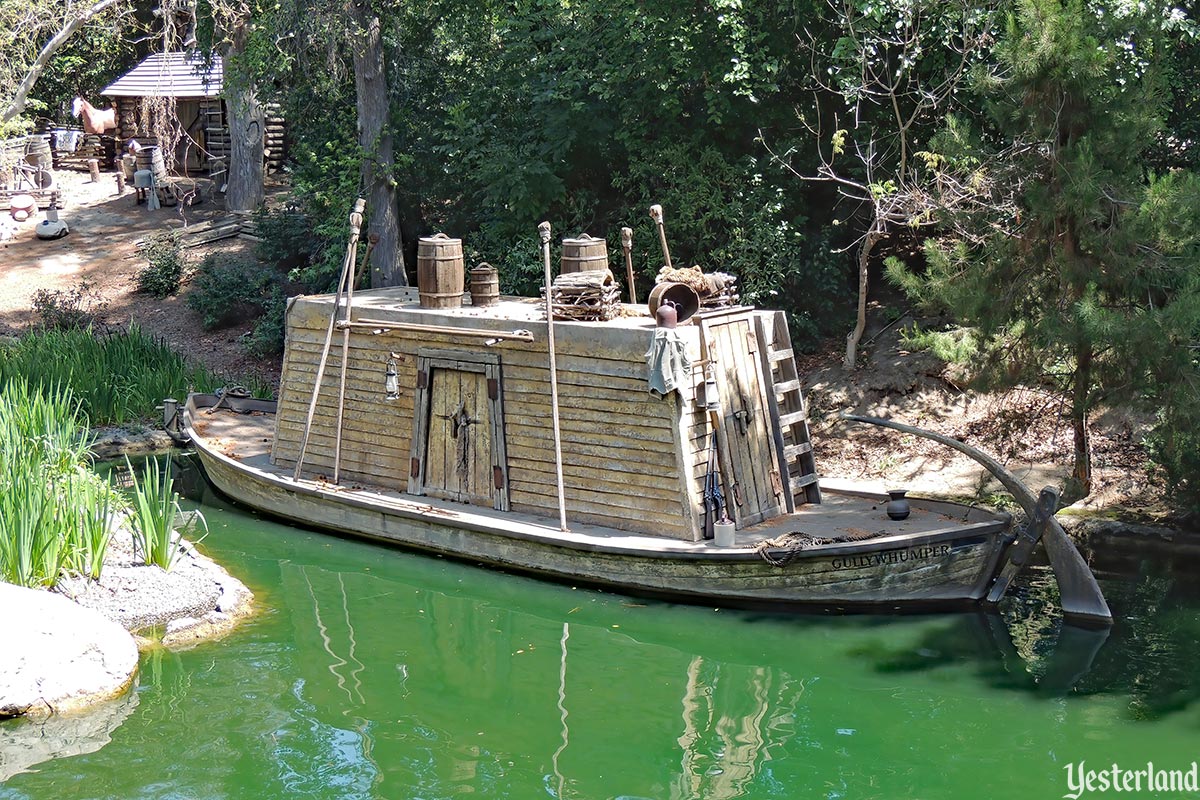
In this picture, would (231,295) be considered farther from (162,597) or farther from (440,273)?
(162,597)

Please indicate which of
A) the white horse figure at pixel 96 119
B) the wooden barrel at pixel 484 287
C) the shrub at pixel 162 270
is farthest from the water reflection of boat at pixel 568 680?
the white horse figure at pixel 96 119

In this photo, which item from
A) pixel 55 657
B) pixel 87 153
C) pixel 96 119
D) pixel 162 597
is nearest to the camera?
pixel 55 657

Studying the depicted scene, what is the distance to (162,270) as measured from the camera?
20.8m

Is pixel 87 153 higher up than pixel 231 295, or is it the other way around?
pixel 87 153

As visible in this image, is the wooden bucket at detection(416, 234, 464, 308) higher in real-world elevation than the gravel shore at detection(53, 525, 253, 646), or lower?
higher

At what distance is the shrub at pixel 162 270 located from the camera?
2077 cm

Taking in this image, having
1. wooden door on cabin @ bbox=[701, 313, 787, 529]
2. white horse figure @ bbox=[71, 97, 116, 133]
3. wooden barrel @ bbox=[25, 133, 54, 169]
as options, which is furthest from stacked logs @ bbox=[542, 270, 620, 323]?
white horse figure @ bbox=[71, 97, 116, 133]

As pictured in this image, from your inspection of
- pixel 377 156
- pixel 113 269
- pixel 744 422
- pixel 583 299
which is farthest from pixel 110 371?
pixel 744 422

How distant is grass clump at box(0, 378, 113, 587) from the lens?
9.70 meters

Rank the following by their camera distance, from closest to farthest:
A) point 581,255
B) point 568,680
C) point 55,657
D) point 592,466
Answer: point 55,657 → point 568,680 → point 592,466 → point 581,255

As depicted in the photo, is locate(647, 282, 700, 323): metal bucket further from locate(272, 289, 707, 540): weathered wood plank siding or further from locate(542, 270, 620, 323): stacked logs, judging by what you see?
locate(542, 270, 620, 323): stacked logs

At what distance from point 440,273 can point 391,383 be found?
3.97ft

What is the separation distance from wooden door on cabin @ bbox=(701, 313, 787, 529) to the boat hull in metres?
0.70

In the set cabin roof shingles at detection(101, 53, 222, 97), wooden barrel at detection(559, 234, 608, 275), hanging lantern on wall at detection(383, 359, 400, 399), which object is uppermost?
cabin roof shingles at detection(101, 53, 222, 97)
